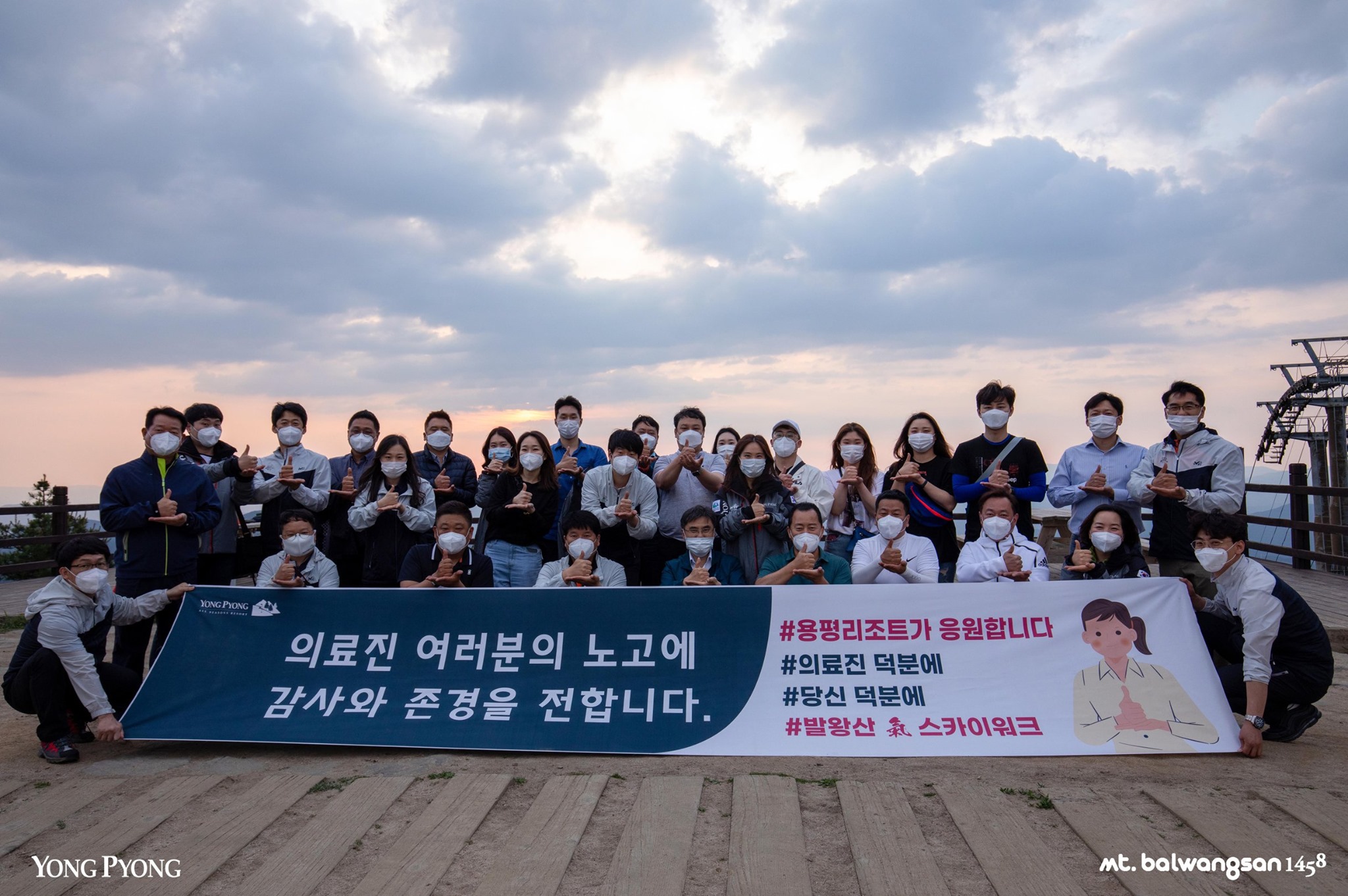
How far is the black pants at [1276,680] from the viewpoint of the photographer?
15.3ft

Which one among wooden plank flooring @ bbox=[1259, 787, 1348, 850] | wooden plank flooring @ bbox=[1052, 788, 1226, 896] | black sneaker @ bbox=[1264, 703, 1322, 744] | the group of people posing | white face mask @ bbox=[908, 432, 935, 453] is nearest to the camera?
wooden plank flooring @ bbox=[1052, 788, 1226, 896]

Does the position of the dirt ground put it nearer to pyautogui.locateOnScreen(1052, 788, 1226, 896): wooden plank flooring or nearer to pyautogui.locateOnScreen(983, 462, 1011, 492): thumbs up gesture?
Result: pyautogui.locateOnScreen(1052, 788, 1226, 896): wooden plank flooring

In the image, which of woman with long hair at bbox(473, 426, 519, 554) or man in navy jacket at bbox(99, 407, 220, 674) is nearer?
man in navy jacket at bbox(99, 407, 220, 674)

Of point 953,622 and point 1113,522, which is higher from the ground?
point 1113,522

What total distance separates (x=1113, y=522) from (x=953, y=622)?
3.98 feet

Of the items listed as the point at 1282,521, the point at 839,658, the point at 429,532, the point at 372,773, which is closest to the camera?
the point at 372,773

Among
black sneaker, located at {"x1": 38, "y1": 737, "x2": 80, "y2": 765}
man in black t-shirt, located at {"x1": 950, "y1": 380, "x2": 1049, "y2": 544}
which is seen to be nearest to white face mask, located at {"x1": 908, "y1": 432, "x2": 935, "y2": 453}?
man in black t-shirt, located at {"x1": 950, "y1": 380, "x2": 1049, "y2": 544}

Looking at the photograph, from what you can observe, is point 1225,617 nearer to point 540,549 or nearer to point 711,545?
point 711,545

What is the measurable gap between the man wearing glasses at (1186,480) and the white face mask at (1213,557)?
760mm

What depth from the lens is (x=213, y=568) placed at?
6016 mm

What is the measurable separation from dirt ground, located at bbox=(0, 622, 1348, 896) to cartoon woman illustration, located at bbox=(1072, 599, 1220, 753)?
10 cm

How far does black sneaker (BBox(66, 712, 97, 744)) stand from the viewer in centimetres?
480

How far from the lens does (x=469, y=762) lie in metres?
4.40

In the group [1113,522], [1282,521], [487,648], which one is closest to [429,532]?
[487,648]
